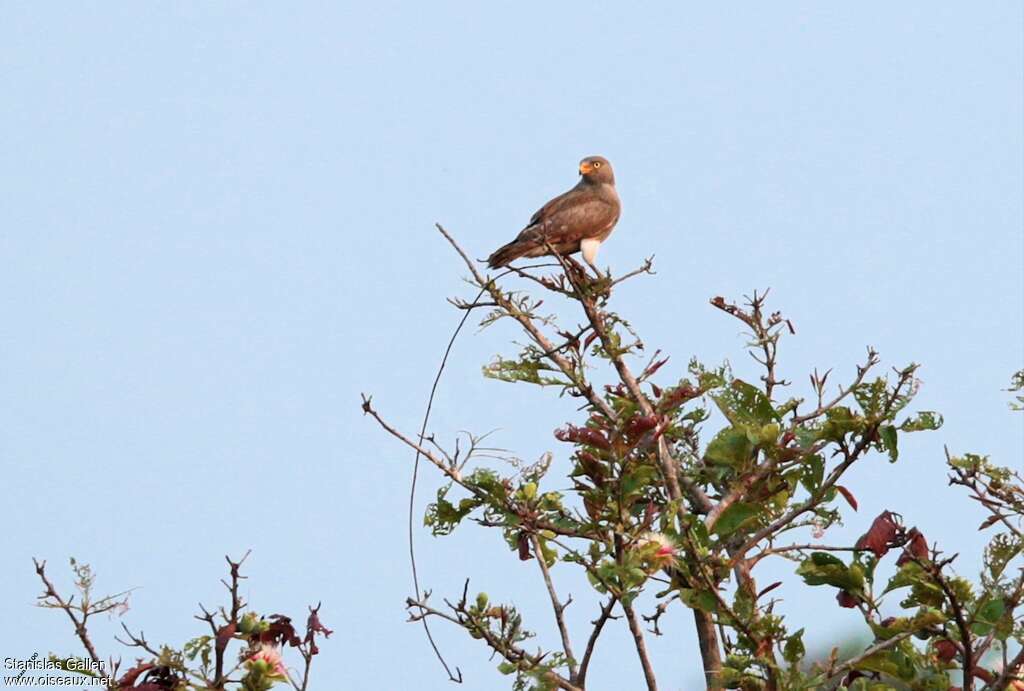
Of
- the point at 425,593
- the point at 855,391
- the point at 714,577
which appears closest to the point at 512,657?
the point at 425,593

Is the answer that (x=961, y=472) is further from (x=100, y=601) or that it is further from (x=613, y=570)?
(x=100, y=601)

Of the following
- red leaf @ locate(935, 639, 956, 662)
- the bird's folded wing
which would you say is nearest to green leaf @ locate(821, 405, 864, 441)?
red leaf @ locate(935, 639, 956, 662)

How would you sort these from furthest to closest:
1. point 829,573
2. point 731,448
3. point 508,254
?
1. point 508,254
2. point 731,448
3. point 829,573

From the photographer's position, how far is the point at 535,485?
4.06m

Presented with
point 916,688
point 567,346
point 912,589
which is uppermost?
point 567,346

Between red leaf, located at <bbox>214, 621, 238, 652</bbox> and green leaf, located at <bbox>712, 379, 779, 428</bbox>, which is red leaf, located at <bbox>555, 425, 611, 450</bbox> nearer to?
green leaf, located at <bbox>712, 379, 779, 428</bbox>

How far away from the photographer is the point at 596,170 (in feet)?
31.9

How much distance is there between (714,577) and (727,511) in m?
0.20

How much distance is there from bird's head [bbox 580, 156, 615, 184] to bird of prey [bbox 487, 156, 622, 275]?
1.55 ft

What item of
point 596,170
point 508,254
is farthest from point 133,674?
point 596,170

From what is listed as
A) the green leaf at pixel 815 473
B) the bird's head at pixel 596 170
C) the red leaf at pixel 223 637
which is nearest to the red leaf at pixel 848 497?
the green leaf at pixel 815 473

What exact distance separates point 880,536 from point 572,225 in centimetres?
442

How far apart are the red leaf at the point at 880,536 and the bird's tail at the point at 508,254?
12.5 ft

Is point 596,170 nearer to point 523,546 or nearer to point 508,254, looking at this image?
point 508,254
